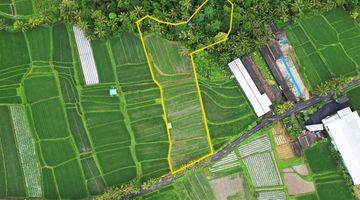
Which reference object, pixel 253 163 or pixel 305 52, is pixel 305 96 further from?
pixel 253 163

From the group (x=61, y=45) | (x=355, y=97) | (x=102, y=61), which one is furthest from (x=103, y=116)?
(x=355, y=97)

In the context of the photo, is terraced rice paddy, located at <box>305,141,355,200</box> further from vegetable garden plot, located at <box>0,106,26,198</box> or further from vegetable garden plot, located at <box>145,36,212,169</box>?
→ vegetable garden plot, located at <box>0,106,26,198</box>

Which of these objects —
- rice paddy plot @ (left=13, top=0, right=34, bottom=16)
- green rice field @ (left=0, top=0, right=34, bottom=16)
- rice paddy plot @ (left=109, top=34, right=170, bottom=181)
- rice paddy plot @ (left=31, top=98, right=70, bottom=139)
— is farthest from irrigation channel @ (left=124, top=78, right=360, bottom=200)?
green rice field @ (left=0, top=0, right=34, bottom=16)

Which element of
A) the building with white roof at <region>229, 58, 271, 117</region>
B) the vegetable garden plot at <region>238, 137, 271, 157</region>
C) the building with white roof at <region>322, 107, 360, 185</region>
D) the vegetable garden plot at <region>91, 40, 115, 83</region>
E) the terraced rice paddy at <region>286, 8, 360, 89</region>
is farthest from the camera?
the vegetable garden plot at <region>91, 40, 115, 83</region>

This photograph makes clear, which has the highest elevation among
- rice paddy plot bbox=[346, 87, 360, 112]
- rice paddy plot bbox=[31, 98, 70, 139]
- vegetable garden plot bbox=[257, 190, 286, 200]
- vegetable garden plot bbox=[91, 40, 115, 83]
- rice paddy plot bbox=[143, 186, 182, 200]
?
vegetable garden plot bbox=[91, 40, 115, 83]

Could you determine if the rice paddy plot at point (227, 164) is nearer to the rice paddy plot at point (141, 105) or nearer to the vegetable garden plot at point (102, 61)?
the rice paddy plot at point (141, 105)

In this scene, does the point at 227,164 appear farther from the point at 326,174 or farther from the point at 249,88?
the point at 326,174

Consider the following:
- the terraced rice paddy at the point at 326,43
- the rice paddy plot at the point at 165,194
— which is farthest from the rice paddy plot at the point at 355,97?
the rice paddy plot at the point at 165,194
